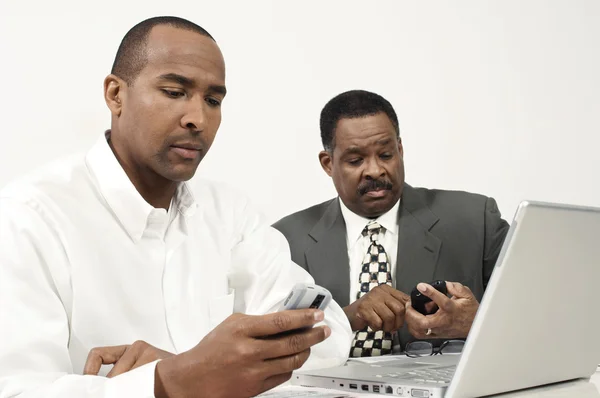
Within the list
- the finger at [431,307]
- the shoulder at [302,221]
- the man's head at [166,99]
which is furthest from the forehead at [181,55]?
the shoulder at [302,221]

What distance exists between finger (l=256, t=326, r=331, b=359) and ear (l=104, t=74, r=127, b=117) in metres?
1.04

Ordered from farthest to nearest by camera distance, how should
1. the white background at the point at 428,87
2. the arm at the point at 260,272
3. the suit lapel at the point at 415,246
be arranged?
the white background at the point at 428,87
the suit lapel at the point at 415,246
the arm at the point at 260,272

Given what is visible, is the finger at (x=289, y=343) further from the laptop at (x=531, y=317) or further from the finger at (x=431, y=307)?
the finger at (x=431, y=307)

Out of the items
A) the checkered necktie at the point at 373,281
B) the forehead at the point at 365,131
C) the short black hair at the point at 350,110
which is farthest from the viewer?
the short black hair at the point at 350,110

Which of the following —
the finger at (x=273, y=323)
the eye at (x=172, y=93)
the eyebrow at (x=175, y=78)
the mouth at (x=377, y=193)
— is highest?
the eyebrow at (x=175, y=78)

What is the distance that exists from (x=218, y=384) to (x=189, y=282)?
76 cm

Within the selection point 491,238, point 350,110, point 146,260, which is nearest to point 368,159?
point 350,110

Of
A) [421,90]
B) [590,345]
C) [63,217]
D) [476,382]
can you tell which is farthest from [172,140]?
[421,90]

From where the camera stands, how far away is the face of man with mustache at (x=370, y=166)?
277 centimetres

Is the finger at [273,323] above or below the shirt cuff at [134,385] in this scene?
above

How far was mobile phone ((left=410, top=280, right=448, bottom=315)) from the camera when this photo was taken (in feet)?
6.20

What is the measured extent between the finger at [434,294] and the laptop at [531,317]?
37 cm

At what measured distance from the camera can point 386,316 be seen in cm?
220

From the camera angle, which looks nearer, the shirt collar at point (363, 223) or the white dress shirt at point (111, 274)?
the white dress shirt at point (111, 274)
